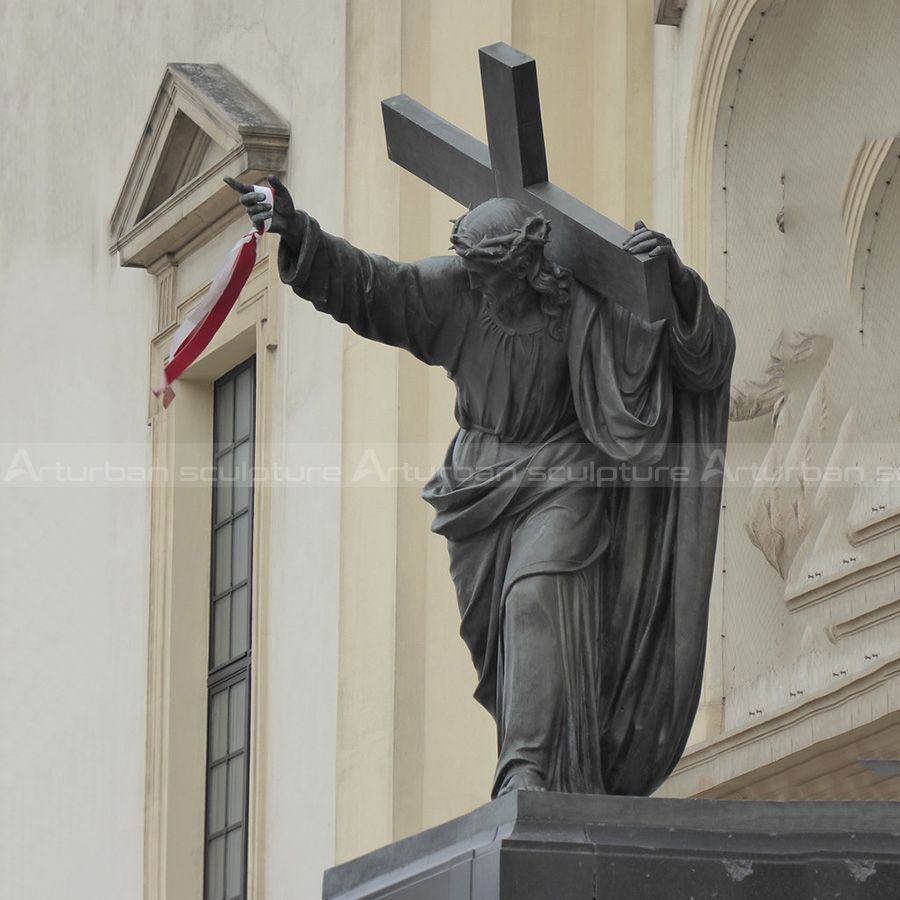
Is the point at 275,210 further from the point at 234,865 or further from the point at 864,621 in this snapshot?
the point at 234,865

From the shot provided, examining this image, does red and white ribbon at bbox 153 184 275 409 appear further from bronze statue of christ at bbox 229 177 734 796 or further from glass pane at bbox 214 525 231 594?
glass pane at bbox 214 525 231 594

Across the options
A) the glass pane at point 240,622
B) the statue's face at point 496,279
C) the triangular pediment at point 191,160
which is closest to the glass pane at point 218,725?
the glass pane at point 240,622

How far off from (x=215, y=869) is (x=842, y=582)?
18.4 ft

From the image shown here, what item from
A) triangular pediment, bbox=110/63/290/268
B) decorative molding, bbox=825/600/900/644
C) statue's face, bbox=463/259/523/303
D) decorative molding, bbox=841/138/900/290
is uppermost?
triangular pediment, bbox=110/63/290/268

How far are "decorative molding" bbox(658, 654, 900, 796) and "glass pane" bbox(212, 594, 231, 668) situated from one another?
199 inches

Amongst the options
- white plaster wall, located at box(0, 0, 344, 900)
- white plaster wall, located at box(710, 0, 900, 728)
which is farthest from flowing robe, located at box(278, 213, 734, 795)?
white plaster wall, located at box(0, 0, 344, 900)

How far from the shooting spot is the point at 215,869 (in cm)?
1700

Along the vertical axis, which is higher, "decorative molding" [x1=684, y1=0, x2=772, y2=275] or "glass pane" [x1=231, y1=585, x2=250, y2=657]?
"decorative molding" [x1=684, y1=0, x2=772, y2=275]

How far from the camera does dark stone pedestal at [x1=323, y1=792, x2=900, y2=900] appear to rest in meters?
7.25

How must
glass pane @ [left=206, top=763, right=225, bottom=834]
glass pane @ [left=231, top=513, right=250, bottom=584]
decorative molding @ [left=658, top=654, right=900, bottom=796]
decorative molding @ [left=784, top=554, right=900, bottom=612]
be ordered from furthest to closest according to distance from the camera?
glass pane @ [left=231, top=513, right=250, bottom=584] → glass pane @ [left=206, top=763, right=225, bottom=834] → decorative molding @ [left=784, top=554, right=900, bottom=612] → decorative molding @ [left=658, top=654, right=900, bottom=796]

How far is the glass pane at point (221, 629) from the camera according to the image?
17391mm

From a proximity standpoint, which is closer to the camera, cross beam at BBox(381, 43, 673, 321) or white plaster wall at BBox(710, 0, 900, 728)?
cross beam at BBox(381, 43, 673, 321)

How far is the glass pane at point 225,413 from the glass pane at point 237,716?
59.2 inches

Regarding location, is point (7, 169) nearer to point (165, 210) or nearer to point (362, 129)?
point (165, 210)
